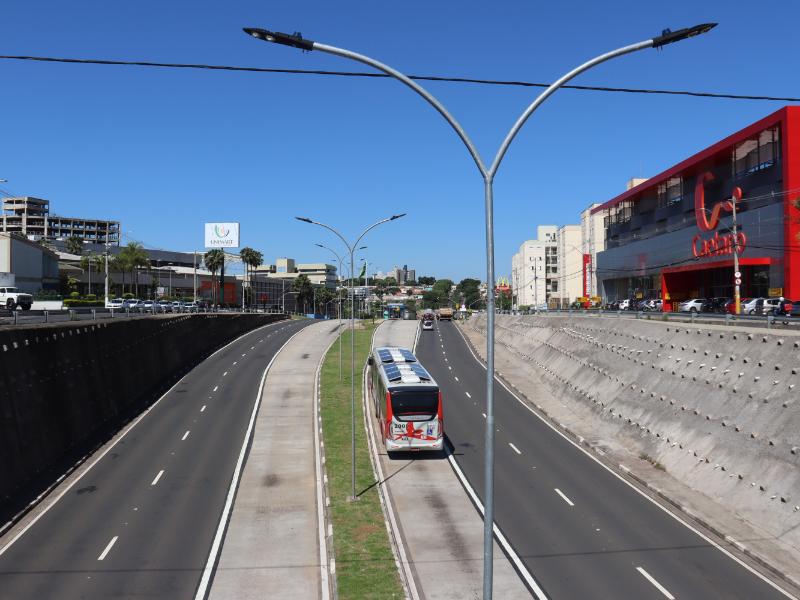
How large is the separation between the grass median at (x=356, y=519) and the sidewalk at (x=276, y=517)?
92 cm

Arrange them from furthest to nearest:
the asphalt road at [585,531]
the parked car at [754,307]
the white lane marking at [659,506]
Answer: the parked car at [754,307], the white lane marking at [659,506], the asphalt road at [585,531]

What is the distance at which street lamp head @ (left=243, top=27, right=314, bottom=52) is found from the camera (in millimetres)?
10605

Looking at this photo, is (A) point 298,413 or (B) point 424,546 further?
(A) point 298,413

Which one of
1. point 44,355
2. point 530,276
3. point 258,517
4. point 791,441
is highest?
point 530,276

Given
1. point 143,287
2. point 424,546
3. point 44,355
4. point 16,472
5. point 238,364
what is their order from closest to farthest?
point 424,546
point 16,472
point 44,355
point 238,364
point 143,287

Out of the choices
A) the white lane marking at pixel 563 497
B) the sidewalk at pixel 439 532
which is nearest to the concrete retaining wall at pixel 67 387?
the sidewalk at pixel 439 532

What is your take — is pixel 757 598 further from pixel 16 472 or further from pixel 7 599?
pixel 16 472

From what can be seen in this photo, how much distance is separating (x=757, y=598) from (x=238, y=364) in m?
57.2

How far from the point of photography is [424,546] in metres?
24.1

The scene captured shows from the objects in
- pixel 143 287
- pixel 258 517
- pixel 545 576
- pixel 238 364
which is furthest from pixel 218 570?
pixel 143 287

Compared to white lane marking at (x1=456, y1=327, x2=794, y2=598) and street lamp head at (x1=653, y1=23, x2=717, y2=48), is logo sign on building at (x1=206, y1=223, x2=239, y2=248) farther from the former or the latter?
street lamp head at (x1=653, y1=23, x2=717, y2=48)

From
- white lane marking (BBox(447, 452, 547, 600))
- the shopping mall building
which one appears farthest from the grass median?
the shopping mall building

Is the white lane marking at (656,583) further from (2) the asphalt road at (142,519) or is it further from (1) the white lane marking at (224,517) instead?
(2) the asphalt road at (142,519)

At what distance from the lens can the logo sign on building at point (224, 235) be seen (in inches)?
5487
